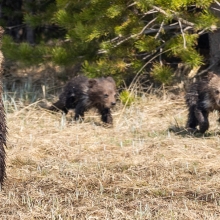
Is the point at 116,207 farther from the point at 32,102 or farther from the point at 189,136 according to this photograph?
the point at 32,102

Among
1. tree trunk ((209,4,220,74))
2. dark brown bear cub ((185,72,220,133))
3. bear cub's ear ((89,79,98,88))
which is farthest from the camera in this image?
tree trunk ((209,4,220,74))

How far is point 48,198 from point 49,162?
1.48 meters

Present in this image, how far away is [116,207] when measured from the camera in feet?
18.2

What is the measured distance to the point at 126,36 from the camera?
34.4ft

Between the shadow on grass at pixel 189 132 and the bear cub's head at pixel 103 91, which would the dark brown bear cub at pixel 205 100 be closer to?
the shadow on grass at pixel 189 132

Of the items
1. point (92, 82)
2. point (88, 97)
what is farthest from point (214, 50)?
point (88, 97)

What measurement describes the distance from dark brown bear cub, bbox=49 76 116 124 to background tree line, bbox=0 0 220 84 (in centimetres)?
31

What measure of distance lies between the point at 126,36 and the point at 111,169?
3.86m

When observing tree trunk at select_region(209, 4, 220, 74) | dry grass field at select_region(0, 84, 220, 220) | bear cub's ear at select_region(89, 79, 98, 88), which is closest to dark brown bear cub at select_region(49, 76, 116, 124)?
bear cub's ear at select_region(89, 79, 98, 88)

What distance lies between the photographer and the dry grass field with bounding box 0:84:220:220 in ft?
18.0

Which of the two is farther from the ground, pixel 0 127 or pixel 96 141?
pixel 0 127

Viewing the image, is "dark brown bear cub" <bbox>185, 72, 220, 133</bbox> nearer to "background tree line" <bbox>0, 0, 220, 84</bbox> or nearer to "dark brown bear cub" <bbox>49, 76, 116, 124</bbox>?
"background tree line" <bbox>0, 0, 220, 84</bbox>

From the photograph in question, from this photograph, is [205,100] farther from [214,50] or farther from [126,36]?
[214,50]

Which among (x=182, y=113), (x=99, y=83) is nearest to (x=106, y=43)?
(x=99, y=83)
